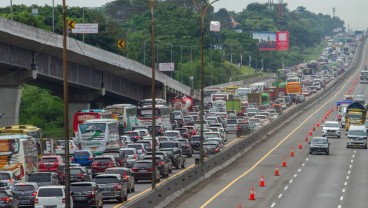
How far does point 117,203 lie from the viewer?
52219mm

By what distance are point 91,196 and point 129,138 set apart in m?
41.6

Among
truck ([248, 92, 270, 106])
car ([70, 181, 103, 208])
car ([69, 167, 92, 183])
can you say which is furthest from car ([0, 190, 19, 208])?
truck ([248, 92, 270, 106])

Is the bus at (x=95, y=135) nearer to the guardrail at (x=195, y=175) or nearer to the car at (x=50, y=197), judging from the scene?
the guardrail at (x=195, y=175)

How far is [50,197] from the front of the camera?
45.4 m

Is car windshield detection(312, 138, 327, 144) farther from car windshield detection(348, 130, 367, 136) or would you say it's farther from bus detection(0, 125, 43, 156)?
bus detection(0, 125, 43, 156)

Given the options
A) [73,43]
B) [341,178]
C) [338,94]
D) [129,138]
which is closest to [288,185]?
[341,178]

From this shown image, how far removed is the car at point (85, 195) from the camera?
4706cm

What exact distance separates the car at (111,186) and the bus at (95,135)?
1123 inches

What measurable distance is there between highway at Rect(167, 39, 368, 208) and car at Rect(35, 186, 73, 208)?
8675mm

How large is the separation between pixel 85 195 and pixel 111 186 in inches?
189

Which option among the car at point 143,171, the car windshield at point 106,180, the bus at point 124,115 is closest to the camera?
the car windshield at point 106,180

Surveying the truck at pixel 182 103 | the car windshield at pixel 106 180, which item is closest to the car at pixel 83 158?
the car windshield at pixel 106 180

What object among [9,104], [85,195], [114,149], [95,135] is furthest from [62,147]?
[85,195]

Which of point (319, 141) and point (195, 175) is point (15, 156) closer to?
point (195, 175)
